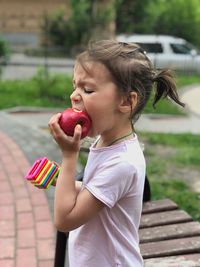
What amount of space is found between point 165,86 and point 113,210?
508 millimetres

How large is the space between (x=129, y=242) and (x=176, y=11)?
28745 millimetres

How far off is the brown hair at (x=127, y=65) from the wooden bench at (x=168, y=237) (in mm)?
893

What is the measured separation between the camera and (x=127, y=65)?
1.53 meters

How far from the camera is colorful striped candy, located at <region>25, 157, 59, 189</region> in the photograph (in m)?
1.69

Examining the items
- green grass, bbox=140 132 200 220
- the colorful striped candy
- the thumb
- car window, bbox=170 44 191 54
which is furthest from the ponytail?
car window, bbox=170 44 191 54

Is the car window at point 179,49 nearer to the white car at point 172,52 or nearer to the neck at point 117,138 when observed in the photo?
the white car at point 172,52

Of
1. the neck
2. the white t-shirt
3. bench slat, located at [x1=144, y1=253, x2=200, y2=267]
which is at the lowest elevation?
bench slat, located at [x1=144, y1=253, x2=200, y2=267]

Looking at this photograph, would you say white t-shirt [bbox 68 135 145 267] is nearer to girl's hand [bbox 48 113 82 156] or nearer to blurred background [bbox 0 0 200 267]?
girl's hand [bbox 48 113 82 156]

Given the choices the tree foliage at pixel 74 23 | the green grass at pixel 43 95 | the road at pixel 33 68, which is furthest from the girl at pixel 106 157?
the tree foliage at pixel 74 23

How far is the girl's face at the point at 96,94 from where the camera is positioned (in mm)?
1504

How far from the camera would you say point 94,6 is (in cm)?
2562

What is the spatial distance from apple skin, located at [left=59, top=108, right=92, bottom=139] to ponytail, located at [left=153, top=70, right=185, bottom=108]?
0.35 meters

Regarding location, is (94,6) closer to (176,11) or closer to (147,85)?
(176,11)

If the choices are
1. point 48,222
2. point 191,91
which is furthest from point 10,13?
point 48,222
